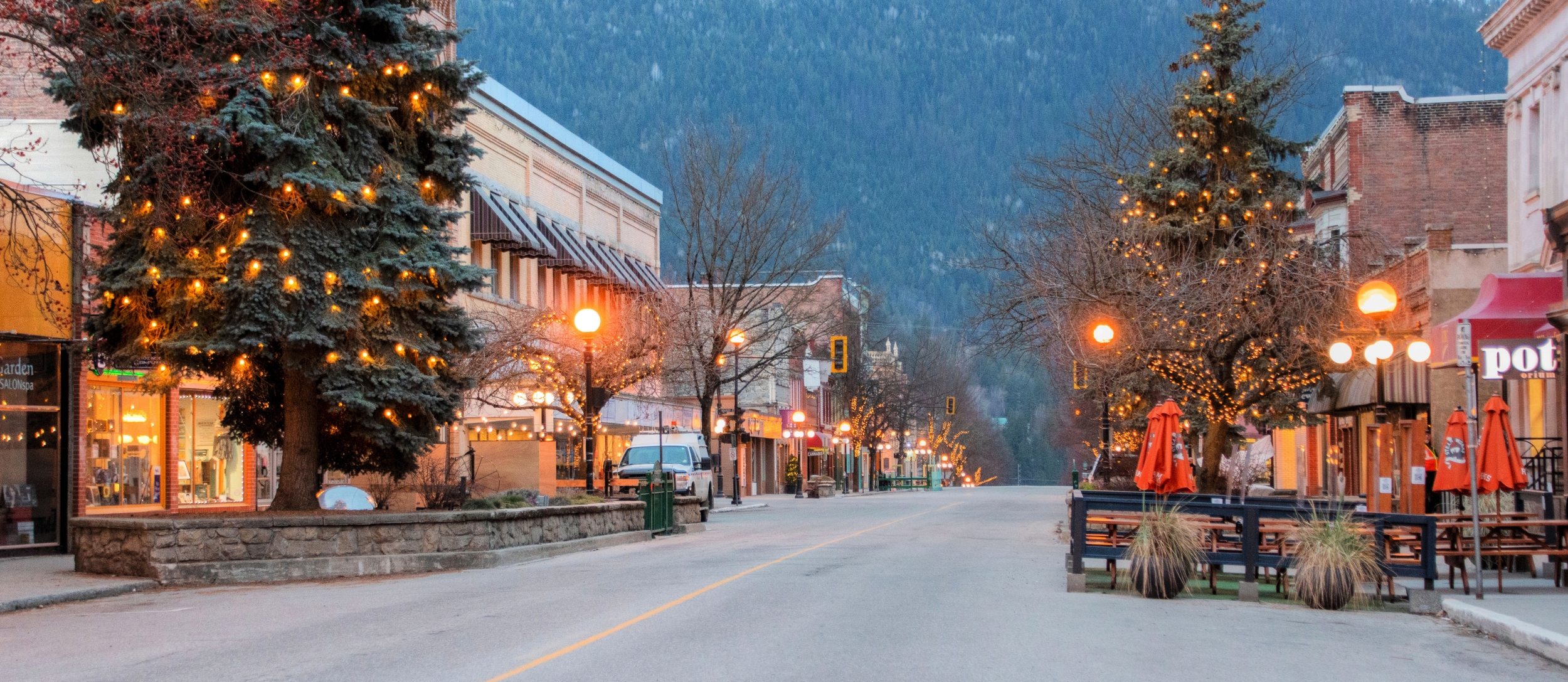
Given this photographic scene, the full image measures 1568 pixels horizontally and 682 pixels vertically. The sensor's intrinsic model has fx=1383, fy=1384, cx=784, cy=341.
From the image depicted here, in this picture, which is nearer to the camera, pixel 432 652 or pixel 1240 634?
pixel 432 652

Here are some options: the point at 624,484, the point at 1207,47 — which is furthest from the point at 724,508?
the point at 1207,47

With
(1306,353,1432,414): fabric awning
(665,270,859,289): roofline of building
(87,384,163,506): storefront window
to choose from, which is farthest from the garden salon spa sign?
(665,270,859,289): roofline of building

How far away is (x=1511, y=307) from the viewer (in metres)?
21.0

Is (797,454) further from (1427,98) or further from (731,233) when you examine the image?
(1427,98)

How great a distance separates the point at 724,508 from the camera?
159ft

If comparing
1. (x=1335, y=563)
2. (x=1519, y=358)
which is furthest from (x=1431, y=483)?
(x=1335, y=563)

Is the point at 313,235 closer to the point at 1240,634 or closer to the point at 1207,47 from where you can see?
the point at 1240,634

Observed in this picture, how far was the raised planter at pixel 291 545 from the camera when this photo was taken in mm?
18297

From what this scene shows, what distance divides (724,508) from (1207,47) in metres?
25.2

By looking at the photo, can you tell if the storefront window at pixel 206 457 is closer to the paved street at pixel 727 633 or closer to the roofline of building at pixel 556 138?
the roofline of building at pixel 556 138

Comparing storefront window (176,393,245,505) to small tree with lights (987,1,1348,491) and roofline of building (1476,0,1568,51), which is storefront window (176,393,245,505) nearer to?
Result: small tree with lights (987,1,1348,491)

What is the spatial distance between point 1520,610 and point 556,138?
38948 millimetres

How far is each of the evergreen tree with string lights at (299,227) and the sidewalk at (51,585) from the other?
310 centimetres

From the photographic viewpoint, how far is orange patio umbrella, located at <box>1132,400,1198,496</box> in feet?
59.4
